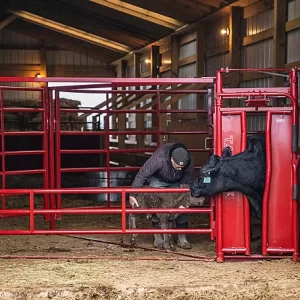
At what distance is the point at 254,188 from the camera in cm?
560

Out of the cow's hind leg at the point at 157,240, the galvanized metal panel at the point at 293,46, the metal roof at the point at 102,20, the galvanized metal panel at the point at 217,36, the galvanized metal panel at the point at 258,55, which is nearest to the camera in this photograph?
the cow's hind leg at the point at 157,240

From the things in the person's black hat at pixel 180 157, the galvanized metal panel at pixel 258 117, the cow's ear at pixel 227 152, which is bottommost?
the person's black hat at pixel 180 157

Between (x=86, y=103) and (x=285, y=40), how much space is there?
1632 centimetres

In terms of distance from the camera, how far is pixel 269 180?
5.54 m

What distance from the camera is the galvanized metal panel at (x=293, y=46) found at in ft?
32.1

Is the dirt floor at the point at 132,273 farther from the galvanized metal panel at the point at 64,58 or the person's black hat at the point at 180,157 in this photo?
the galvanized metal panel at the point at 64,58

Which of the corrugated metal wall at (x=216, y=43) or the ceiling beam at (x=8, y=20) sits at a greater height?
the ceiling beam at (x=8, y=20)

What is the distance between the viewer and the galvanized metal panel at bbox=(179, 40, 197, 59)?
48.9 feet

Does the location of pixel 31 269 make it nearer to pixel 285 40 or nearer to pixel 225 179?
pixel 225 179

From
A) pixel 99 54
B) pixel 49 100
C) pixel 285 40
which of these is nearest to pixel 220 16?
pixel 285 40

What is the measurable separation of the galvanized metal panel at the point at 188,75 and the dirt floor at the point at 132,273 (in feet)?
28.3

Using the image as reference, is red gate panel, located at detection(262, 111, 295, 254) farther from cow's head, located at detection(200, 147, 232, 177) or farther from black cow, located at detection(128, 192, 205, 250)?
black cow, located at detection(128, 192, 205, 250)

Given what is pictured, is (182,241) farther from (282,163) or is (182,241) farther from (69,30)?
(69,30)

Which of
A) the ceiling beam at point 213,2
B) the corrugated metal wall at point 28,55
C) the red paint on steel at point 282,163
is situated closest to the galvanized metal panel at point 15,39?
the corrugated metal wall at point 28,55
